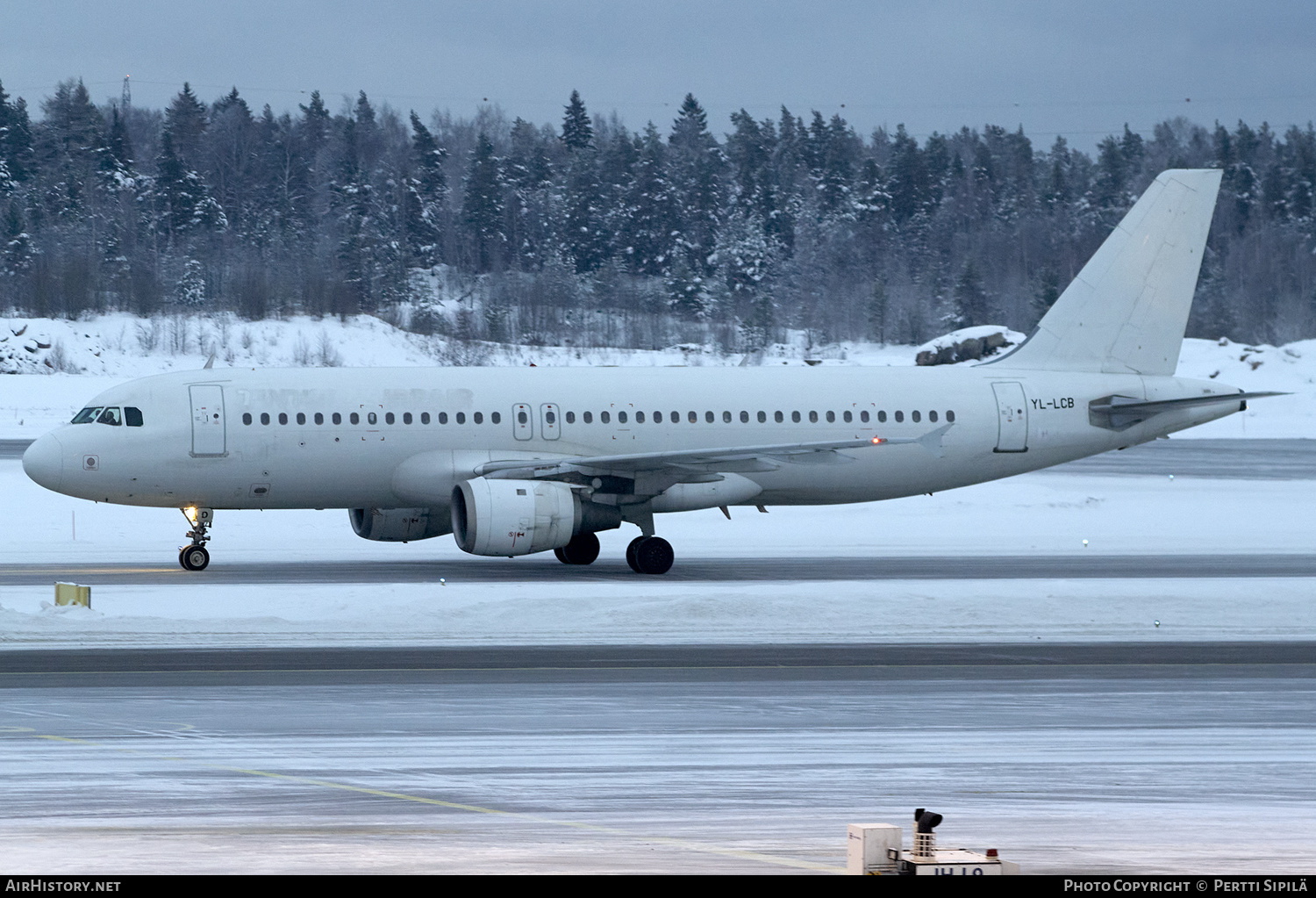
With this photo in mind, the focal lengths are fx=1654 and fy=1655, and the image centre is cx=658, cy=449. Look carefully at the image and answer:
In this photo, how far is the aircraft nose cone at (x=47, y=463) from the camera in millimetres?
28453

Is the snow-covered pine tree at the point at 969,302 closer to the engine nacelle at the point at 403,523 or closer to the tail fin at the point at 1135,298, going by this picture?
the tail fin at the point at 1135,298

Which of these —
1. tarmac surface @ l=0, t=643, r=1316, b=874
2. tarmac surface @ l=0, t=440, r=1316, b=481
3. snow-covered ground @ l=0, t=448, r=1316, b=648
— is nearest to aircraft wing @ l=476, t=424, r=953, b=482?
snow-covered ground @ l=0, t=448, r=1316, b=648

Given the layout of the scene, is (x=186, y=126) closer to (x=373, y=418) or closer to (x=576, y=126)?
(x=576, y=126)

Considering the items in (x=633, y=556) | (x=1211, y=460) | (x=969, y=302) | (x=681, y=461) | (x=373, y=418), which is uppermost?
(x=969, y=302)

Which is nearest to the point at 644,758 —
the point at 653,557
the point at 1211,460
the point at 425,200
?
the point at 653,557

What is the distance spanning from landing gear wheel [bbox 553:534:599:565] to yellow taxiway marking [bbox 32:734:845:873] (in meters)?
17.5

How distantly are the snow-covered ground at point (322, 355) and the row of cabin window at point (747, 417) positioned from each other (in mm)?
45828

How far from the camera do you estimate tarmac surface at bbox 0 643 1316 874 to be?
34.3ft

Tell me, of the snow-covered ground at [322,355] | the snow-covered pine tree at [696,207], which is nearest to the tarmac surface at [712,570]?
the snow-covered ground at [322,355]

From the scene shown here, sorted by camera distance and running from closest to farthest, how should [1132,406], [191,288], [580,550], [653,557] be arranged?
[653,557] → [580,550] → [1132,406] → [191,288]

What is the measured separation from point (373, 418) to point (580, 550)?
472 cm

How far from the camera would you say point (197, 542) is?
29.4m
